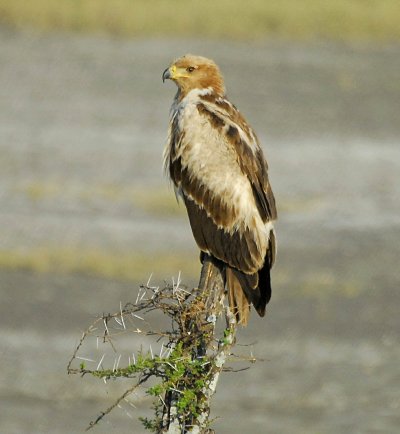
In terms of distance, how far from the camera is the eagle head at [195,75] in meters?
8.03

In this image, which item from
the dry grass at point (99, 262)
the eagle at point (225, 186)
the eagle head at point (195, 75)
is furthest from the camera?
the dry grass at point (99, 262)

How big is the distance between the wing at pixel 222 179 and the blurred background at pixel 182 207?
1785 millimetres

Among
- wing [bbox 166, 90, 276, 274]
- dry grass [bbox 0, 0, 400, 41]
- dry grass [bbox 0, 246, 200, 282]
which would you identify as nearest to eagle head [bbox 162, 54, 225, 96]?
wing [bbox 166, 90, 276, 274]

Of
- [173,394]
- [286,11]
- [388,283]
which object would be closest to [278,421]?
[388,283]

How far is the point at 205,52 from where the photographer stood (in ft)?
78.7

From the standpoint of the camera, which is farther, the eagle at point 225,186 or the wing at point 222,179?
the wing at point 222,179

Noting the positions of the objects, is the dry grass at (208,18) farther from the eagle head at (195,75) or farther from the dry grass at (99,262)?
the eagle head at (195,75)

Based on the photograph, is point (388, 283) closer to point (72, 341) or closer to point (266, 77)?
point (72, 341)

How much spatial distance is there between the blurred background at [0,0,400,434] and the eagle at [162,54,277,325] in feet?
5.90

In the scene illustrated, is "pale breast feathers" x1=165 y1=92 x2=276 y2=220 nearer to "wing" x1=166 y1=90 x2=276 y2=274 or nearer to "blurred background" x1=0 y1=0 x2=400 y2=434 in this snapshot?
"wing" x1=166 y1=90 x2=276 y2=274

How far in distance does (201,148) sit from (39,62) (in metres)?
15.8

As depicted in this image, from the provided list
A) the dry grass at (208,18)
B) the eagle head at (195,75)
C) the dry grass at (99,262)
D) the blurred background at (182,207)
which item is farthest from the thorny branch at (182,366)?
the dry grass at (208,18)

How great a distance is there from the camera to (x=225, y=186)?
7.51 m

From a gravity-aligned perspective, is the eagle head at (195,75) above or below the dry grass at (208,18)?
below
